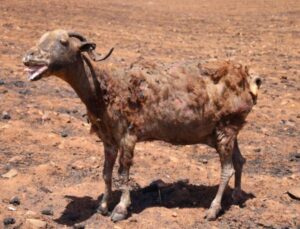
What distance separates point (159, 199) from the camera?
24.6 feet

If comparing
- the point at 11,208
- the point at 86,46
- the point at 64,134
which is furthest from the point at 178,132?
the point at 64,134

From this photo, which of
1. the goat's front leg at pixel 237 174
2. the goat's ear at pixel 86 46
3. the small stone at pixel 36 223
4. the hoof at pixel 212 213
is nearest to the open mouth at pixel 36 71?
the goat's ear at pixel 86 46

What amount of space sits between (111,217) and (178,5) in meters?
25.1

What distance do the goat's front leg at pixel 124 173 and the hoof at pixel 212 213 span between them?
0.97 meters

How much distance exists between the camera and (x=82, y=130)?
10.0m

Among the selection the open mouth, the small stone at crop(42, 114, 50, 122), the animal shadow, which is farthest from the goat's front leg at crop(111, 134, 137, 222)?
the small stone at crop(42, 114, 50, 122)

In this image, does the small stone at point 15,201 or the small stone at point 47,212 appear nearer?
the small stone at point 47,212

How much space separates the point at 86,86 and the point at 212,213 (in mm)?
2184

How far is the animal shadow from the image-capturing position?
713 cm

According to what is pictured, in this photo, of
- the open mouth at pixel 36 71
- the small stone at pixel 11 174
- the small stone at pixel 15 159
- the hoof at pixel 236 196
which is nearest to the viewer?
the open mouth at pixel 36 71

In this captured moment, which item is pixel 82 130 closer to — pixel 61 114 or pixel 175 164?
pixel 61 114

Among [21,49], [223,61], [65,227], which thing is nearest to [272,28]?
[21,49]

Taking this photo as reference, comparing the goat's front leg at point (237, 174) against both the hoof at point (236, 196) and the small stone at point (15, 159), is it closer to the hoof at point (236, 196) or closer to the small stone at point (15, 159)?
the hoof at point (236, 196)

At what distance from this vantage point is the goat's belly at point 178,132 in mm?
6867
